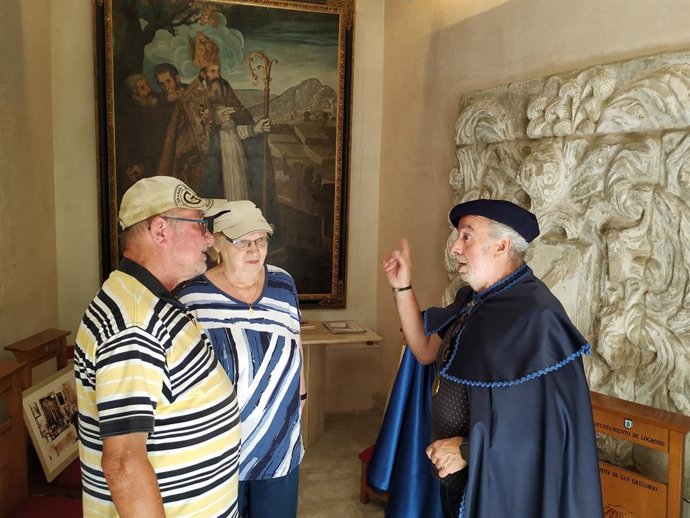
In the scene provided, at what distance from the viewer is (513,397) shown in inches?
77.8

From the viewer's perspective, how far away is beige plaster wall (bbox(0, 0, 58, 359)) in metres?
3.78

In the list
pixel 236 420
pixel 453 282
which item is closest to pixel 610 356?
pixel 453 282

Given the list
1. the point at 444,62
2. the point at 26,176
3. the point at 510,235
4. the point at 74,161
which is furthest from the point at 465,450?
the point at 74,161

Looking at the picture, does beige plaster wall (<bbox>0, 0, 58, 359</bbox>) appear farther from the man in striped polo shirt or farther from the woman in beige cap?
the man in striped polo shirt

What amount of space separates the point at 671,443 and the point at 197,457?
77.8 inches

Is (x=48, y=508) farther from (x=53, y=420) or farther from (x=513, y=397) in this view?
(x=513, y=397)

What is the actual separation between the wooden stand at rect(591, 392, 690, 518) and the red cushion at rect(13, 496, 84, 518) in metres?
2.47

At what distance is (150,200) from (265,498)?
1.37m

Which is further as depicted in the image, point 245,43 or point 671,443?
point 245,43

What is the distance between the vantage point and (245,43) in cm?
539

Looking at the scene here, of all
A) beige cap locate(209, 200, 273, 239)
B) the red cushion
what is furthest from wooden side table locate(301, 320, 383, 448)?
beige cap locate(209, 200, 273, 239)

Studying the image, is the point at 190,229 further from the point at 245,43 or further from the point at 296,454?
the point at 245,43

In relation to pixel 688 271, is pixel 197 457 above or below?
below

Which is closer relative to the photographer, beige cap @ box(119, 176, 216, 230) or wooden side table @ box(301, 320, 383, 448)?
beige cap @ box(119, 176, 216, 230)
